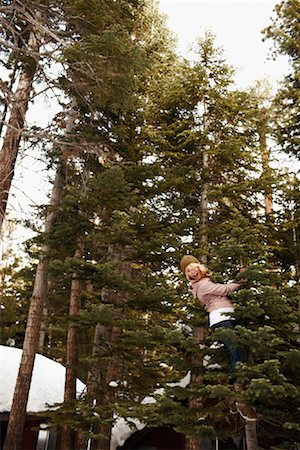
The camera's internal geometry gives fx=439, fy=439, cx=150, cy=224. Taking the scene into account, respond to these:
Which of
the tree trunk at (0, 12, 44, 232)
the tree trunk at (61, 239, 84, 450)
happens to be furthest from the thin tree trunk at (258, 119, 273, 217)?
the tree trunk at (0, 12, 44, 232)

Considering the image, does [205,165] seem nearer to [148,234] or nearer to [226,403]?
[148,234]

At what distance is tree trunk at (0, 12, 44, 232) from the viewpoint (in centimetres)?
929

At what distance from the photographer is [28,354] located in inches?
403

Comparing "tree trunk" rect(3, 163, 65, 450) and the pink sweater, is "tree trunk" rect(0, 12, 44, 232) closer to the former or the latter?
"tree trunk" rect(3, 163, 65, 450)

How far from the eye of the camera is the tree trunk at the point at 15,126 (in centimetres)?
929

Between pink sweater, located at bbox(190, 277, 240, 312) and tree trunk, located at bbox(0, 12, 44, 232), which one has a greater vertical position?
tree trunk, located at bbox(0, 12, 44, 232)

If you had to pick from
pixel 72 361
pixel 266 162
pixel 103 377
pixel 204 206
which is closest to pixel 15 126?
pixel 204 206

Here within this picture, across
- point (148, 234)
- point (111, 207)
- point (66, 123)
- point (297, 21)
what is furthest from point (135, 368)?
point (297, 21)

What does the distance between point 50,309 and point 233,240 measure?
1345 centimetres

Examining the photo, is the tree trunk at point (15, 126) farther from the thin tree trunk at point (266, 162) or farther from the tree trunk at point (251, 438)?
the tree trunk at point (251, 438)

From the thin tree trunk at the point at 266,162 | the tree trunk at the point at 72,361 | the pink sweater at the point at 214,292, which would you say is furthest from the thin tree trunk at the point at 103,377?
the thin tree trunk at the point at 266,162

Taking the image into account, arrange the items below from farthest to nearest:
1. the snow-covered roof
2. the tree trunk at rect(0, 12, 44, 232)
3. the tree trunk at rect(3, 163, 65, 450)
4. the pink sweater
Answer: the snow-covered roof
the tree trunk at rect(3, 163, 65, 450)
the tree trunk at rect(0, 12, 44, 232)
the pink sweater

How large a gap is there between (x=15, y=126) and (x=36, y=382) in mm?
8252

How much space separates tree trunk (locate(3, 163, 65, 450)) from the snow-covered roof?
8.13 ft
